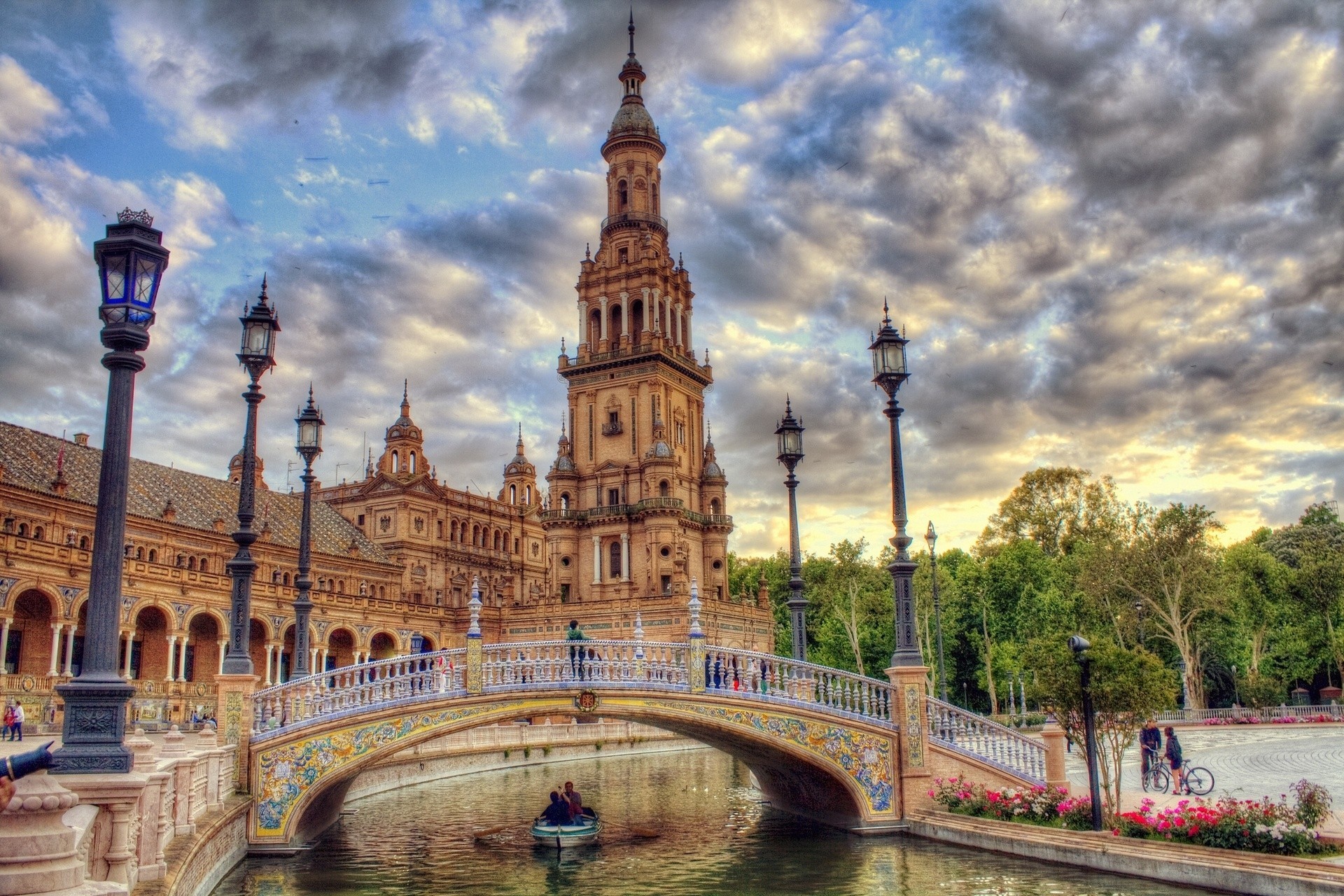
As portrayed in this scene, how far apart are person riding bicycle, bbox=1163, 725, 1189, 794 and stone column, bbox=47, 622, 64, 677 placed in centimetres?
3601

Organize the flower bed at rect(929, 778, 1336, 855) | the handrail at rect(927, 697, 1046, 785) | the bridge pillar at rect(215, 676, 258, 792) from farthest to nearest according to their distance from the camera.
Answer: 1. the handrail at rect(927, 697, 1046, 785)
2. the bridge pillar at rect(215, 676, 258, 792)
3. the flower bed at rect(929, 778, 1336, 855)

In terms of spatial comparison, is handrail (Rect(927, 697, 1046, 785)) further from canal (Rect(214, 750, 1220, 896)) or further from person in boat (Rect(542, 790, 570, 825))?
person in boat (Rect(542, 790, 570, 825))

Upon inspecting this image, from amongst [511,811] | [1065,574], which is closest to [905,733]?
[511,811]

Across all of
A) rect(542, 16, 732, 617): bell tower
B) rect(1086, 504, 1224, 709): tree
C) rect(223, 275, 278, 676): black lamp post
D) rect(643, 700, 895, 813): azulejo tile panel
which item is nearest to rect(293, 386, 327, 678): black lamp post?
rect(223, 275, 278, 676): black lamp post

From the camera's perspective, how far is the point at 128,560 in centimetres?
4378

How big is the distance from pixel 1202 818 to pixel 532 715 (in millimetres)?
11783

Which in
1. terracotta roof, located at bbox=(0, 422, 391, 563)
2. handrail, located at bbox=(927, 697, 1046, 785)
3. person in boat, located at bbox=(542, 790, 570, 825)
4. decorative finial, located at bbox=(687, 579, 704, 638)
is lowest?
person in boat, located at bbox=(542, 790, 570, 825)

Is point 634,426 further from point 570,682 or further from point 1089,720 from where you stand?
point 1089,720

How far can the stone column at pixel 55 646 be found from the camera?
38.4m

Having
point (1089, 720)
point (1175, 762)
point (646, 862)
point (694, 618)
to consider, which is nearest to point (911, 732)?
point (1089, 720)

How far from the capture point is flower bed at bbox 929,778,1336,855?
45.9 feet

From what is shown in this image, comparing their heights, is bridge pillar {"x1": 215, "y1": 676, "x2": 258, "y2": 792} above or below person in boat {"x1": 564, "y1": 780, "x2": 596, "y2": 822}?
above

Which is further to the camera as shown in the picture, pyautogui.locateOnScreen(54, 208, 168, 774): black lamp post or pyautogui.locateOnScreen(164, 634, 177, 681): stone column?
pyautogui.locateOnScreen(164, 634, 177, 681): stone column

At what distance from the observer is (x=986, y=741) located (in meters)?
20.9
